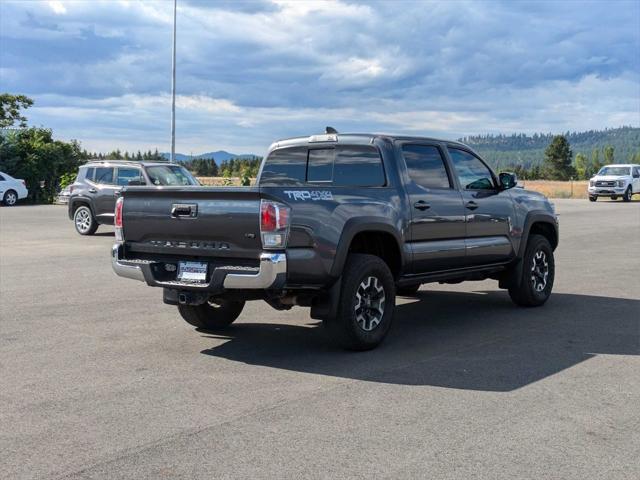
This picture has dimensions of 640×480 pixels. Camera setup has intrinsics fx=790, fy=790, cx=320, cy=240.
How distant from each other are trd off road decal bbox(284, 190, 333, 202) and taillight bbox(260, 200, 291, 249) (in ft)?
0.45

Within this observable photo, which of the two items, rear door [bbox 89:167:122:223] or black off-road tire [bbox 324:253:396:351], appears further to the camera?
rear door [bbox 89:167:122:223]

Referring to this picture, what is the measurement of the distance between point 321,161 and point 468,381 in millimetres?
3087

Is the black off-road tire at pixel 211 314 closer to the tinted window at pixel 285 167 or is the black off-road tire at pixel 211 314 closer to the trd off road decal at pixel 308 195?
the tinted window at pixel 285 167

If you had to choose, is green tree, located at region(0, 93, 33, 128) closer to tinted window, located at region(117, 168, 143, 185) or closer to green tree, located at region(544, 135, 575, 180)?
tinted window, located at region(117, 168, 143, 185)

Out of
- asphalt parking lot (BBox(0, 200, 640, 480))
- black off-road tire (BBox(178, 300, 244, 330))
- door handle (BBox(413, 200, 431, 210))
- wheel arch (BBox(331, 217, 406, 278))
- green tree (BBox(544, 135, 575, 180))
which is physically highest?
green tree (BBox(544, 135, 575, 180))

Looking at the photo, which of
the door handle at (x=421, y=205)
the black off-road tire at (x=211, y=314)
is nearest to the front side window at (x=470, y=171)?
the door handle at (x=421, y=205)

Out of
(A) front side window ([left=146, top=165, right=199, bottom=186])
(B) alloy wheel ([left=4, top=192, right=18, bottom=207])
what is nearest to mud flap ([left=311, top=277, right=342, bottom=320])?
(A) front side window ([left=146, top=165, right=199, bottom=186])

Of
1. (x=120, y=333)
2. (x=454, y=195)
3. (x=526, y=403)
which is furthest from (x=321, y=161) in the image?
(x=526, y=403)

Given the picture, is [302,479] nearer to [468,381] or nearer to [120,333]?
[468,381]

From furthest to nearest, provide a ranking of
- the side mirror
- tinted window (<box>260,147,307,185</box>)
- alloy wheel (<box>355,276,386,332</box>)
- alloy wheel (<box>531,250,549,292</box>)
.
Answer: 1. alloy wheel (<box>531,250,549,292</box>)
2. the side mirror
3. tinted window (<box>260,147,307,185</box>)
4. alloy wheel (<box>355,276,386,332</box>)

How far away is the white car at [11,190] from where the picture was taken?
34.5 meters

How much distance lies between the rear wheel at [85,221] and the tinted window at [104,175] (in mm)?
760

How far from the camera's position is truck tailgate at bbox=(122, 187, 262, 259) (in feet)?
20.9

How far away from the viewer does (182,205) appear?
22.1 feet
